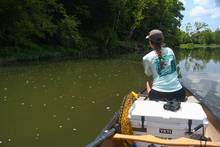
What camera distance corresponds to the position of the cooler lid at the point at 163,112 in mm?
4914

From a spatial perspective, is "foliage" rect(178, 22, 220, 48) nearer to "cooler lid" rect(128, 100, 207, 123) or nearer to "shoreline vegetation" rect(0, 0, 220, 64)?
"shoreline vegetation" rect(0, 0, 220, 64)

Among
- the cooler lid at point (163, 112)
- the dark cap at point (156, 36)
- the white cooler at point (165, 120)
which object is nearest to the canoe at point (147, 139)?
the white cooler at point (165, 120)

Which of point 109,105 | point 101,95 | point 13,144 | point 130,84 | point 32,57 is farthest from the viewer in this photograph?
point 32,57

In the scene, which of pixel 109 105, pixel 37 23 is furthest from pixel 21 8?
pixel 109 105

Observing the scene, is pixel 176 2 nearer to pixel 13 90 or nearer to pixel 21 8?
pixel 21 8

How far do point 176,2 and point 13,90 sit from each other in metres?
71.8

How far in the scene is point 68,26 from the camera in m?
32.3

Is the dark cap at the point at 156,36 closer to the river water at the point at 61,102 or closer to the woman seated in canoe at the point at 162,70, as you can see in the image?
the woman seated in canoe at the point at 162,70

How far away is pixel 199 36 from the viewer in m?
118

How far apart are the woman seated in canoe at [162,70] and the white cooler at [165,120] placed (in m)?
0.76

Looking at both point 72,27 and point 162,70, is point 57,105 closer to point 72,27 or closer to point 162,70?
point 162,70

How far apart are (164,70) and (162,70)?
30 millimetres

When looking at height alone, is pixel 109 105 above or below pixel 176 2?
below

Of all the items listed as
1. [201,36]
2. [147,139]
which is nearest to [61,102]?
[147,139]
